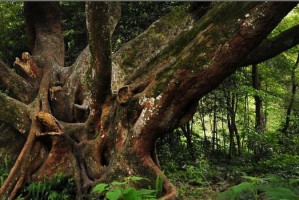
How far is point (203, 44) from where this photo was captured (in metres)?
5.39

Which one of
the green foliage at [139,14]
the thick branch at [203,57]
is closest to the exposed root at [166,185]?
the thick branch at [203,57]

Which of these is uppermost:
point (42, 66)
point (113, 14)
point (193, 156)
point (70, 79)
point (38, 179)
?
point (113, 14)

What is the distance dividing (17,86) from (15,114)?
1.72 meters

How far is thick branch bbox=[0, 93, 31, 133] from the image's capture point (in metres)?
7.18

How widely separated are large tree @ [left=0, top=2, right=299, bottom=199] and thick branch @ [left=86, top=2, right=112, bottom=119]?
14 millimetres

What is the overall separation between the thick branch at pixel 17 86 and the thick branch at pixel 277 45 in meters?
5.25

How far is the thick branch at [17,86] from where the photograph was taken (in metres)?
8.70

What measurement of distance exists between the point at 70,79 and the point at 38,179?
116 inches

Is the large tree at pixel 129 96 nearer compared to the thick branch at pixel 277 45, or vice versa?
the large tree at pixel 129 96

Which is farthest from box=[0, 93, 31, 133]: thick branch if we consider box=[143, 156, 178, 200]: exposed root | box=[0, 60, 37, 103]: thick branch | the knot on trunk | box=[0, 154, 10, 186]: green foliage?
box=[143, 156, 178, 200]: exposed root

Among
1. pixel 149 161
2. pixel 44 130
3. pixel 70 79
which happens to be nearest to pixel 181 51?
pixel 149 161

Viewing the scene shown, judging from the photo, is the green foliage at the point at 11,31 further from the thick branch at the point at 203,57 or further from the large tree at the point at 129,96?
Answer: the thick branch at the point at 203,57

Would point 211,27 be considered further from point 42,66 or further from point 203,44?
point 42,66

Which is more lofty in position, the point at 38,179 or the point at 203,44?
the point at 203,44
